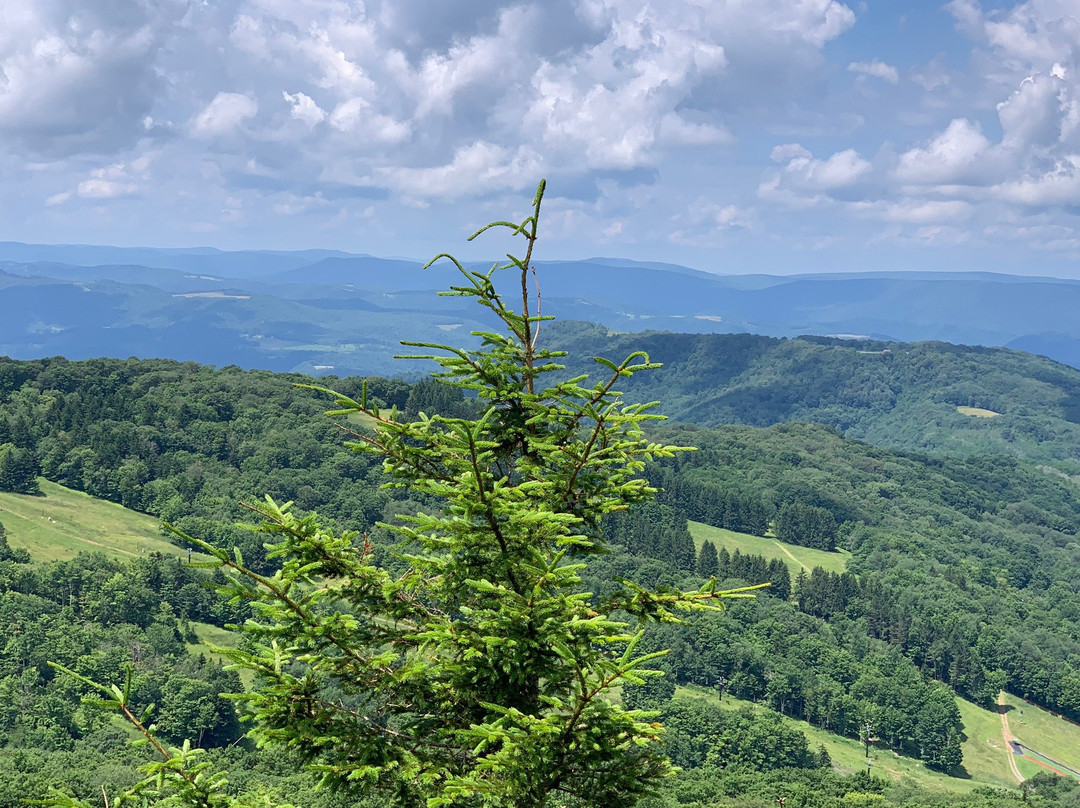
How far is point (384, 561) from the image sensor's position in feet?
440

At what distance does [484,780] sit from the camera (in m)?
9.72

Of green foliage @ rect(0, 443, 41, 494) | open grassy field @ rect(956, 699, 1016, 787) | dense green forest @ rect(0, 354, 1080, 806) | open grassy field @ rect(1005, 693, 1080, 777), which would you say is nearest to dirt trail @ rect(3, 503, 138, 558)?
dense green forest @ rect(0, 354, 1080, 806)

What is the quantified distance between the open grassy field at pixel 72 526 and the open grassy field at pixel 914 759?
9271 centimetres

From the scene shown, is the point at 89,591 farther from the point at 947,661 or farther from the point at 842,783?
the point at 947,661

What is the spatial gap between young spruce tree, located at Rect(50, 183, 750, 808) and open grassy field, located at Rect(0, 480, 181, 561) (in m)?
130

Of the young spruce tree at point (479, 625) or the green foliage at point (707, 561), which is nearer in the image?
the young spruce tree at point (479, 625)

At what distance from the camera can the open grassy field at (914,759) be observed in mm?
113438

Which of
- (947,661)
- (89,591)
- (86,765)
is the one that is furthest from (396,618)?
(947,661)

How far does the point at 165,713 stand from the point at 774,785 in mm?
64987

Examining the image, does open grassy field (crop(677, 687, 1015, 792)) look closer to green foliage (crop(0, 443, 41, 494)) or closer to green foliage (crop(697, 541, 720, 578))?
green foliage (crop(697, 541, 720, 578))

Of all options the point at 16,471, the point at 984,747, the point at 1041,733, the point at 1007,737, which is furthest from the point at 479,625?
the point at 16,471

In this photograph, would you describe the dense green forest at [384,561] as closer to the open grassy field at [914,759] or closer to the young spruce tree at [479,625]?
the open grassy field at [914,759]

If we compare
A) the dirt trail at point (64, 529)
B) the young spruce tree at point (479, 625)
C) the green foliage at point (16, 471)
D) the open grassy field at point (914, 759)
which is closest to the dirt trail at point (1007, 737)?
the open grassy field at point (914, 759)

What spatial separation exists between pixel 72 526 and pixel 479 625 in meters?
→ 148
